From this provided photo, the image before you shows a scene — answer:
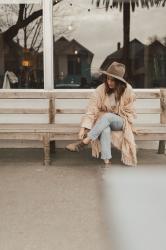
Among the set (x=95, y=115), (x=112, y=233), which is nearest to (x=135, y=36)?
(x=95, y=115)

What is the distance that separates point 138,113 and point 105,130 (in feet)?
3.78

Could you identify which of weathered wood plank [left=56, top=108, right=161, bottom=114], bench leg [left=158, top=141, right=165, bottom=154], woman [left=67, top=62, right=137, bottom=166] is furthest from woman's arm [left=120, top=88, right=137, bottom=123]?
bench leg [left=158, top=141, right=165, bottom=154]

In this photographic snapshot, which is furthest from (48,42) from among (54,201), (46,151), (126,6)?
(54,201)

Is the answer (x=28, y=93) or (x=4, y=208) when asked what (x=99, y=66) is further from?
(x=4, y=208)

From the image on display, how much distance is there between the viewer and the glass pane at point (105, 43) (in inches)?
280

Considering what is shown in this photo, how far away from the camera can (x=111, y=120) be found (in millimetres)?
5750

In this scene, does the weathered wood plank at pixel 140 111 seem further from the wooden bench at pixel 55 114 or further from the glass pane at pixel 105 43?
the glass pane at pixel 105 43

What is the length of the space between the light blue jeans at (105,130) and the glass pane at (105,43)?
1.51m

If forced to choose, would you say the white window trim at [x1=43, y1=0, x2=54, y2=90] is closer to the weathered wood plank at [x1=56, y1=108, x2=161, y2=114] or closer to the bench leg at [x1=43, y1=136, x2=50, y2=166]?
the weathered wood plank at [x1=56, y1=108, x2=161, y2=114]

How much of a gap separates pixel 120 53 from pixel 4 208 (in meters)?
3.56

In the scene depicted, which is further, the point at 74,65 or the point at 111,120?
the point at 74,65

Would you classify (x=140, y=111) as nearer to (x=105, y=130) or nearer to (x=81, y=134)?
(x=105, y=130)

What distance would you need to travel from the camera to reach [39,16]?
23.1ft

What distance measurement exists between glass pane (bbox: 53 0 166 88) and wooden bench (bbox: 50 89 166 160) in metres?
0.27
